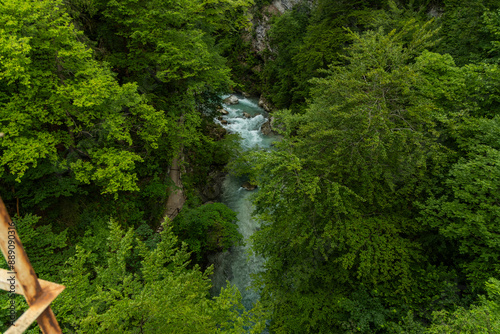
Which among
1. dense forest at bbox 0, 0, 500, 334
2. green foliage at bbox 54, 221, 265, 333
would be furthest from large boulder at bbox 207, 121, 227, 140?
green foliage at bbox 54, 221, 265, 333

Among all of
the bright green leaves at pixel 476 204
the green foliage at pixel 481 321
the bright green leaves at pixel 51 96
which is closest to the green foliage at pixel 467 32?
the bright green leaves at pixel 476 204

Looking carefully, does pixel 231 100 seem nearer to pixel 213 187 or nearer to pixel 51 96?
pixel 213 187

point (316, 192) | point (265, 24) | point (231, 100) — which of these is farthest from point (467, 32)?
point (265, 24)

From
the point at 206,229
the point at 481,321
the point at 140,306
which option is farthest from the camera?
the point at 206,229

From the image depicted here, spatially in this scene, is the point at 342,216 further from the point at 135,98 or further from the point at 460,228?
the point at 135,98

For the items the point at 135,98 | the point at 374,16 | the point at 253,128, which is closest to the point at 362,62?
the point at 135,98

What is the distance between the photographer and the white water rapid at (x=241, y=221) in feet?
37.3

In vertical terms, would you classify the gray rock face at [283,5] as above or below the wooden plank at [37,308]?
above

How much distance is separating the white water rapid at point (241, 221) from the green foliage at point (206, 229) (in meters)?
0.98

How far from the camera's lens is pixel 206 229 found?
11250 mm

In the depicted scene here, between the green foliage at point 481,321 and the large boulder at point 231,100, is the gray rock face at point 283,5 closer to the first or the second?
the large boulder at point 231,100

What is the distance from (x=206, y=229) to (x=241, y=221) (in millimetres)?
3338

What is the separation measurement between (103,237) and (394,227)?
32.6 ft

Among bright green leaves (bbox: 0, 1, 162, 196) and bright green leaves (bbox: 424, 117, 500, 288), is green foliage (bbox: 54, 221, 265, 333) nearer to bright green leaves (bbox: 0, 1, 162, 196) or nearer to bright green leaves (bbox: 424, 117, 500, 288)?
bright green leaves (bbox: 0, 1, 162, 196)
